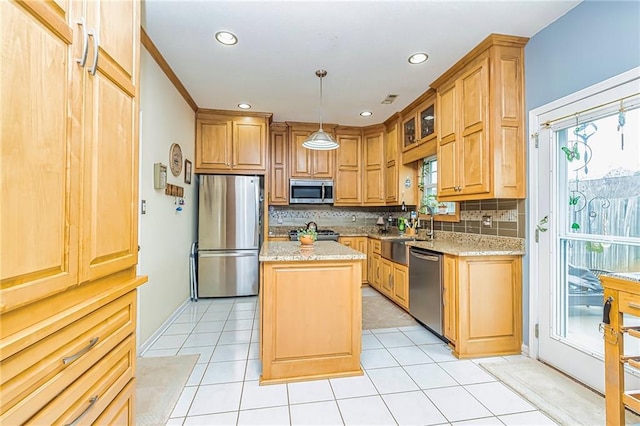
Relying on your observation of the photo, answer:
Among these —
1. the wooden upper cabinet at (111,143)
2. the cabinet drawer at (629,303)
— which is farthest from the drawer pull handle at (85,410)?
the cabinet drawer at (629,303)

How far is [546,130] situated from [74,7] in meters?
2.84

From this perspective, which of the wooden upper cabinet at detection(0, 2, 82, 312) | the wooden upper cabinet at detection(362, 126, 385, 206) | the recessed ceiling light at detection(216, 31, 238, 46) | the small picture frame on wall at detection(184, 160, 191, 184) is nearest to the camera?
the wooden upper cabinet at detection(0, 2, 82, 312)

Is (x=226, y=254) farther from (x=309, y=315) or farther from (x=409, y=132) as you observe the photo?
(x=409, y=132)

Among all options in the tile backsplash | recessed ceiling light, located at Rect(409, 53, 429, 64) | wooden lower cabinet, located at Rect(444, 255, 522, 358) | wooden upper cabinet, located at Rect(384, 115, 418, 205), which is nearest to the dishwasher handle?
wooden lower cabinet, located at Rect(444, 255, 522, 358)

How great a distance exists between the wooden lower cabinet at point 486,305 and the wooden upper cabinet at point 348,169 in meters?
2.65

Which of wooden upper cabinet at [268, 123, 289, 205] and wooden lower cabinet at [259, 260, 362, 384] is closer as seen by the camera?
wooden lower cabinet at [259, 260, 362, 384]

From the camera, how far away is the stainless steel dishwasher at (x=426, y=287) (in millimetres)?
2711

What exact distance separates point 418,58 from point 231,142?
267 cm

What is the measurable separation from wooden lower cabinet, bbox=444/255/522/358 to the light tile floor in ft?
0.63

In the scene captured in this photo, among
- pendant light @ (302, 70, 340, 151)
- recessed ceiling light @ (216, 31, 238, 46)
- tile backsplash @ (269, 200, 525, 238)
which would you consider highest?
recessed ceiling light @ (216, 31, 238, 46)

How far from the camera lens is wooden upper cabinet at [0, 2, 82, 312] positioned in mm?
704

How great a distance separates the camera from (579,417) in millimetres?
1683

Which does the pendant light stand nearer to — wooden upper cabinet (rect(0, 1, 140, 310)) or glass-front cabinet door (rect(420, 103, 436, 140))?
glass-front cabinet door (rect(420, 103, 436, 140))

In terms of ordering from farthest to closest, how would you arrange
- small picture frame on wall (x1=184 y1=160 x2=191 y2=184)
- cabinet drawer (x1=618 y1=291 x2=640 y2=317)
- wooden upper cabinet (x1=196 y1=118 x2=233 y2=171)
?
wooden upper cabinet (x1=196 y1=118 x2=233 y2=171) → small picture frame on wall (x1=184 y1=160 x2=191 y2=184) → cabinet drawer (x1=618 y1=291 x2=640 y2=317)
